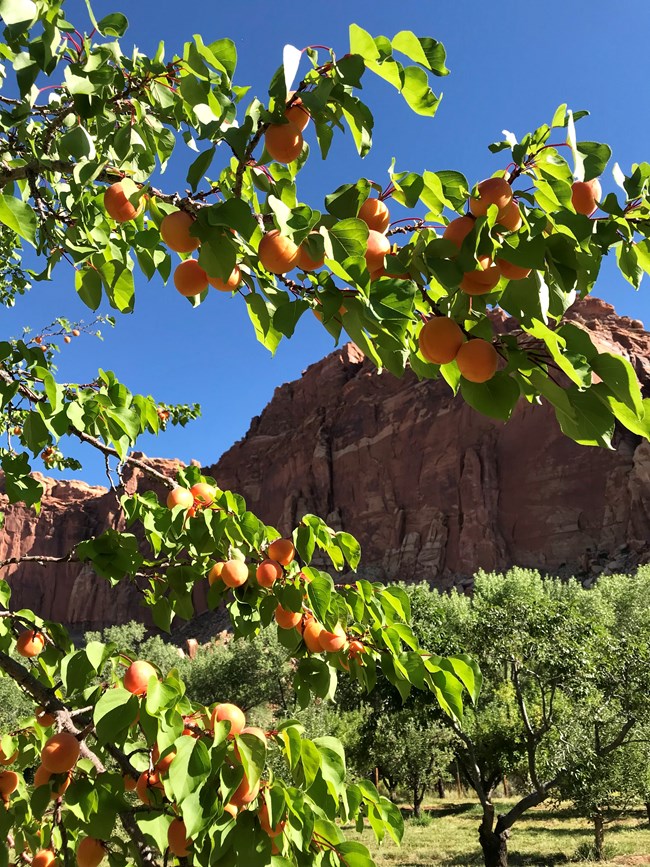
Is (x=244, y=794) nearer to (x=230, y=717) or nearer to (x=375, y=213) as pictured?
(x=230, y=717)

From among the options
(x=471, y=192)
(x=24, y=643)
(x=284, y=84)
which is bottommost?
(x=24, y=643)

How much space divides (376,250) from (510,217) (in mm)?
216

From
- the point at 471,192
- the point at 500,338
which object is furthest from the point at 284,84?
the point at 500,338

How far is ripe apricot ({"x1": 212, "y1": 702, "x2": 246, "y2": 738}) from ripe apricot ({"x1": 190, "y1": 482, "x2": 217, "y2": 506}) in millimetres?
765

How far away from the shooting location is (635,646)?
44.0ft

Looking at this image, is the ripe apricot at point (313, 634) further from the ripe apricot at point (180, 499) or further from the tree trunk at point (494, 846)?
the tree trunk at point (494, 846)

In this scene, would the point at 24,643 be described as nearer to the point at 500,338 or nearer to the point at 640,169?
the point at 500,338

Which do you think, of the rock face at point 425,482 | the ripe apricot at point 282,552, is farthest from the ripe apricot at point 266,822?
the rock face at point 425,482

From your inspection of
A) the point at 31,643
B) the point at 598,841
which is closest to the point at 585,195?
the point at 31,643

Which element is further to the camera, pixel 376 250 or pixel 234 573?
pixel 234 573

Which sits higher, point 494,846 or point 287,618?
point 287,618

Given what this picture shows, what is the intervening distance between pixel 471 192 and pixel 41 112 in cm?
121

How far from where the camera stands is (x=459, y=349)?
978mm

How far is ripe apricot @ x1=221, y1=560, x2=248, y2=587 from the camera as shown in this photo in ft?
6.29
